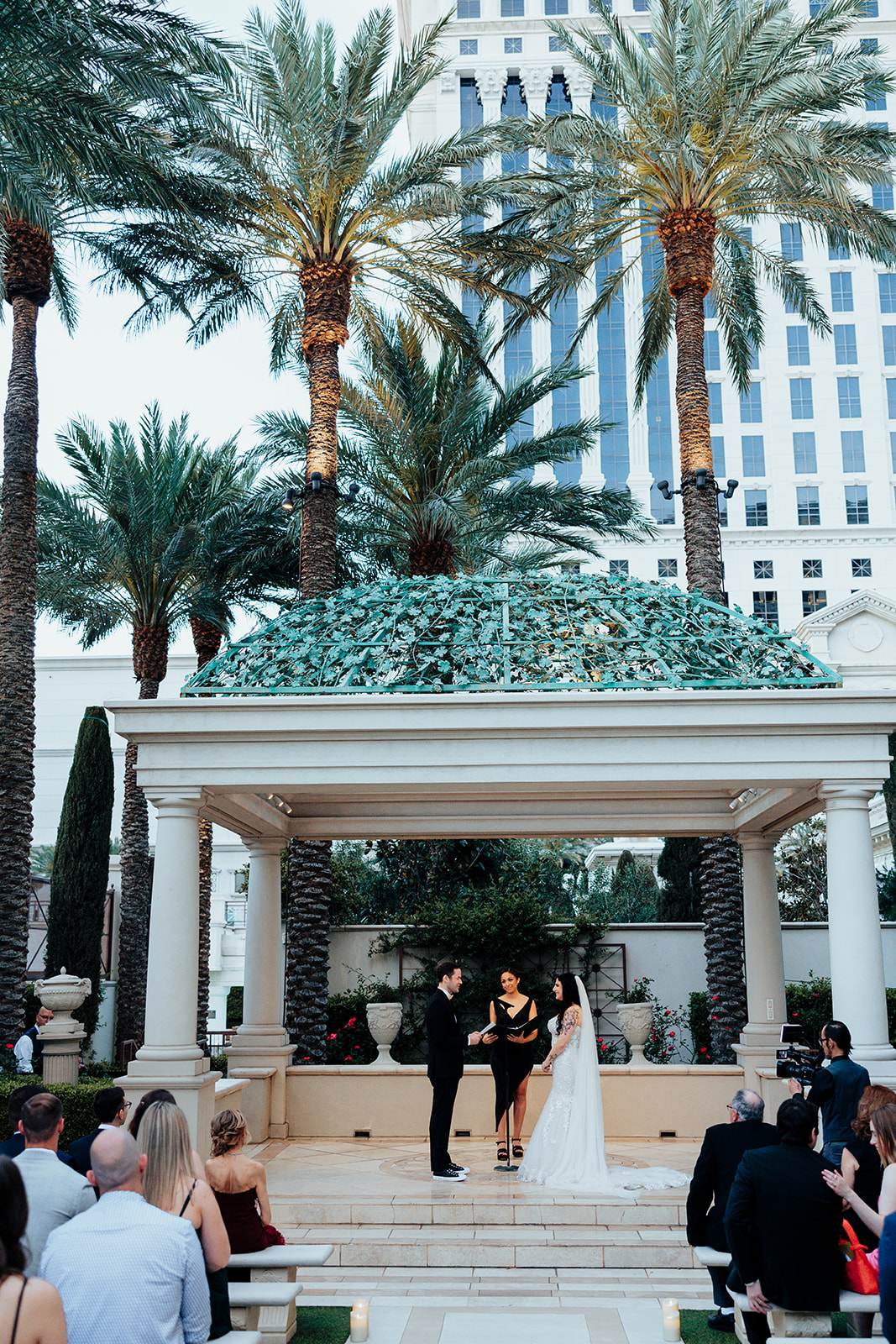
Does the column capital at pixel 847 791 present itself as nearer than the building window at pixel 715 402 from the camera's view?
Yes

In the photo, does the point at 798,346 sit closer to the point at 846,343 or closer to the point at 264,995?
the point at 846,343

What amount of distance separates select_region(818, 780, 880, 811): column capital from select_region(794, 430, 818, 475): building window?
233 feet

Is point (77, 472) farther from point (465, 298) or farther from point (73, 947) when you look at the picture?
point (465, 298)

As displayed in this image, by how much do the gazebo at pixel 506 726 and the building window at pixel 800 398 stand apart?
70299 mm

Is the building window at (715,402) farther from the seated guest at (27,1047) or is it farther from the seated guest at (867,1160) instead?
the seated guest at (867,1160)

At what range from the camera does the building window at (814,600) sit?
7581 cm

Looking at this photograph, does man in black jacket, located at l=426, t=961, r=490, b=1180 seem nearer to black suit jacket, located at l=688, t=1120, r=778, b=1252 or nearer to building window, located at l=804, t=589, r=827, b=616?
black suit jacket, located at l=688, t=1120, r=778, b=1252

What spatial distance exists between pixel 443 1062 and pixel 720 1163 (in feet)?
13.9

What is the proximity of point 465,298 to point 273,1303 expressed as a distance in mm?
74785

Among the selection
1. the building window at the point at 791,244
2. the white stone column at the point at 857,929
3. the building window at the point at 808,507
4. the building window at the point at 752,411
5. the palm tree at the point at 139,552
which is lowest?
the white stone column at the point at 857,929

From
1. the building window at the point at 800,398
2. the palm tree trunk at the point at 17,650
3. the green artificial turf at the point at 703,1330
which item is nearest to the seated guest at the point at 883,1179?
the green artificial turf at the point at 703,1330

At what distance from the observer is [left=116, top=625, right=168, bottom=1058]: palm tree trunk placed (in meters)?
22.2

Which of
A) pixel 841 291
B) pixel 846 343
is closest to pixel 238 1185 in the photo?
pixel 846 343

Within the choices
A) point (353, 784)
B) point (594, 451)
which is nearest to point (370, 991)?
point (353, 784)
